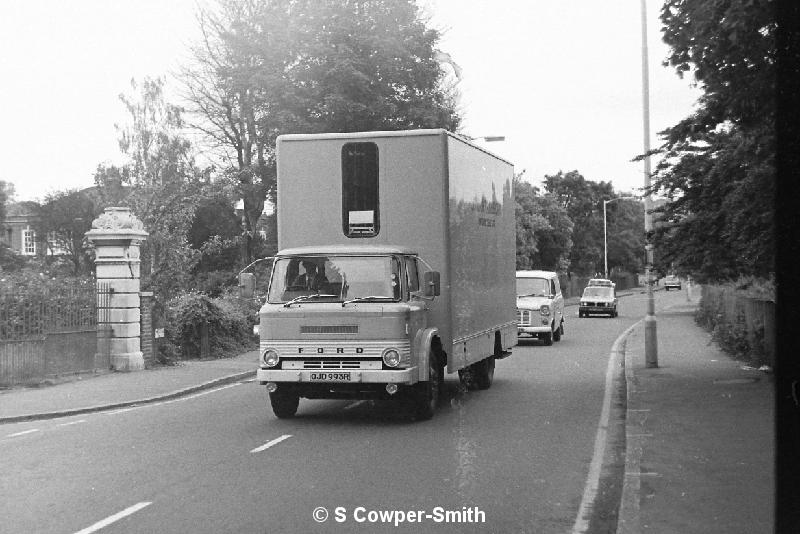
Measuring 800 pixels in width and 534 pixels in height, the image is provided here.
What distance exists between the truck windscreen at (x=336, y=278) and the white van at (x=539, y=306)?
49.8ft

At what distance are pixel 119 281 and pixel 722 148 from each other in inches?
476

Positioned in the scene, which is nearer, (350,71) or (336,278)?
(336,278)

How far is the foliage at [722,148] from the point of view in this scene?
1035 centimetres

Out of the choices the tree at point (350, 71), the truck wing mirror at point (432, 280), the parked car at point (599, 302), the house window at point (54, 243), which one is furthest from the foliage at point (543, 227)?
the truck wing mirror at point (432, 280)

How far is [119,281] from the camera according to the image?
2019 cm

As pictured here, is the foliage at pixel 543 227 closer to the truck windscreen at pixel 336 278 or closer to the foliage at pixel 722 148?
the foliage at pixel 722 148

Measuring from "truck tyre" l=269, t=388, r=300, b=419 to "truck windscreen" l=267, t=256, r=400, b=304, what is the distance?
125 cm

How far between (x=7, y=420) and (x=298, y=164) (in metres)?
5.50

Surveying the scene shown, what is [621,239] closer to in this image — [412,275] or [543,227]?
[543,227]

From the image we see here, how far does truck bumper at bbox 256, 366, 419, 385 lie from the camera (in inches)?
467

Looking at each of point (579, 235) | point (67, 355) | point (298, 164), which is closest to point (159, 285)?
point (67, 355)

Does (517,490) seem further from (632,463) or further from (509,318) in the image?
(509,318)

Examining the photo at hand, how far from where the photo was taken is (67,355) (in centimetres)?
1902

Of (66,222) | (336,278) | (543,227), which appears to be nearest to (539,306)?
(336,278)
